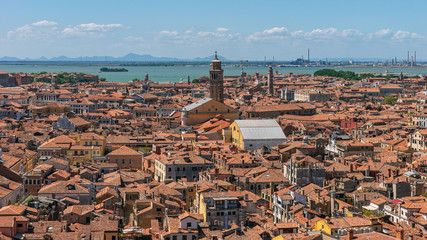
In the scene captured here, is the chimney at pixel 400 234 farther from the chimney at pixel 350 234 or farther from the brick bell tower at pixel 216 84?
the brick bell tower at pixel 216 84

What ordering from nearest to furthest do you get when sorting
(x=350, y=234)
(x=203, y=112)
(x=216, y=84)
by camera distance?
(x=350, y=234), (x=203, y=112), (x=216, y=84)

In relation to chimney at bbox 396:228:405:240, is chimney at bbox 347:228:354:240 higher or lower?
higher

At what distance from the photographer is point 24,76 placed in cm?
13962

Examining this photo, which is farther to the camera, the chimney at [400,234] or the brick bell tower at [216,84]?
the brick bell tower at [216,84]

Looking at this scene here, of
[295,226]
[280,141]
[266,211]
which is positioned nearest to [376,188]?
[266,211]

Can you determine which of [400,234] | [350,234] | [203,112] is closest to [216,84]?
[203,112]

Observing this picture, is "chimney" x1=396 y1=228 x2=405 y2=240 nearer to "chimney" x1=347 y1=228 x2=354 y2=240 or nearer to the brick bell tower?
"chimney" x1=347 y1=228 x2=354 y2=240

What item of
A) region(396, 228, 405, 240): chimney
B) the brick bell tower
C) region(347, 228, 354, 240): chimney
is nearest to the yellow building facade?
the brick bell tower

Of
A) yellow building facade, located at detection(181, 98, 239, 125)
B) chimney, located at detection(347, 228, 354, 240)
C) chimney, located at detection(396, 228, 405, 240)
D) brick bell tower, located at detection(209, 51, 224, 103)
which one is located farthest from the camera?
brick bell tower, located at detection(209, 51, 224, 103)

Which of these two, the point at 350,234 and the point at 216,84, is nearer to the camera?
the point at 350,234

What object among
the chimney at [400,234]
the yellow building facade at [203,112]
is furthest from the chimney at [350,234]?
the yellow building facade at [203,112]

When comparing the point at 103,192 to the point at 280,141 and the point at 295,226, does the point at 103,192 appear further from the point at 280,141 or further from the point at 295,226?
the point at 280,141

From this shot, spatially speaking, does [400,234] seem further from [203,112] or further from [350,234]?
[203,112]

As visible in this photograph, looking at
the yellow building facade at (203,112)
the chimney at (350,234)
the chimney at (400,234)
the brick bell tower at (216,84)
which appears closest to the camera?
the chimney at (350,234)
